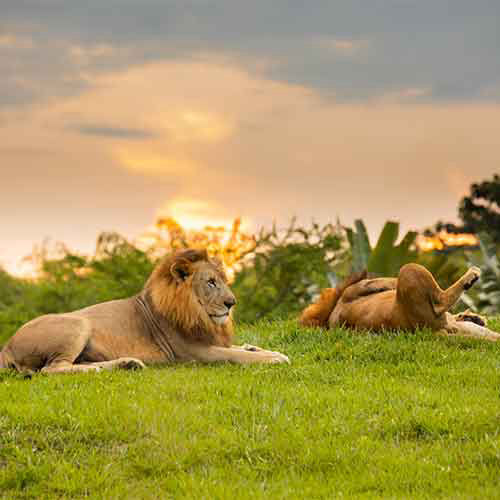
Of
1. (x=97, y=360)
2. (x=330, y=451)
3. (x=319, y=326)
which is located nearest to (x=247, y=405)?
(x=330, y=451)

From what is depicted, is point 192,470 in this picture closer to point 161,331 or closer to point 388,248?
point 161,331

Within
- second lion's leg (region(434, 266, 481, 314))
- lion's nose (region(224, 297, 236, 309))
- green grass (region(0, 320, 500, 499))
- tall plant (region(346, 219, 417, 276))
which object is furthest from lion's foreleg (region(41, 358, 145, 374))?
tall plant (region(346, 219, 417, 276))

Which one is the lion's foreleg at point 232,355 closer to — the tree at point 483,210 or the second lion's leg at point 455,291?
the second lion's leg at point 455,291

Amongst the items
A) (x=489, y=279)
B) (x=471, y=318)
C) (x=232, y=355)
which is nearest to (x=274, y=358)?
(x=232, y=355)

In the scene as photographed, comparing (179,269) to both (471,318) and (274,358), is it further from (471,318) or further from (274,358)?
(471,318)

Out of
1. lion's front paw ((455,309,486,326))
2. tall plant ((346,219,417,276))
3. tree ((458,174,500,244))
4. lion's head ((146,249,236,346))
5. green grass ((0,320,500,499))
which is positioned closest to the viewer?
green grass ((0,320,500,499))

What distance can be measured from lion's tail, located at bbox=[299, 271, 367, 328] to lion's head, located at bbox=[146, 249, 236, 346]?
2379 millimetres

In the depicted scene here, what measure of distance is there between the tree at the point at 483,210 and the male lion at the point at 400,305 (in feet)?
73.2

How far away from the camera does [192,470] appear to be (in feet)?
23.3

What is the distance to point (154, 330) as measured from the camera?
1084 cm

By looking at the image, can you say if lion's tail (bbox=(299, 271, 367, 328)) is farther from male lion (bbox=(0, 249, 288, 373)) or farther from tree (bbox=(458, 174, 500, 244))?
tree (bbox=(458, 174, 500, 244))

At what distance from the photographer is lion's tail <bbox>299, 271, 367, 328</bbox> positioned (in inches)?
499

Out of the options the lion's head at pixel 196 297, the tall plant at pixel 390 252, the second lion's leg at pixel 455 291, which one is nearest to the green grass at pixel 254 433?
the lion's head at pixel 196 297

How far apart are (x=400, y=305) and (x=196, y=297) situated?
2.60 meters
